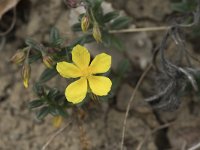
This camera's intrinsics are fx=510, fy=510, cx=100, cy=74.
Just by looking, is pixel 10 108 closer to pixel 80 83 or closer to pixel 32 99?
pixel 32 99

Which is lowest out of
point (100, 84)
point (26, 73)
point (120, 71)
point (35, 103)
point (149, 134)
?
point (149, 134)

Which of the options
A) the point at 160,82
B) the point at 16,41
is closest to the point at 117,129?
the point at 160,82

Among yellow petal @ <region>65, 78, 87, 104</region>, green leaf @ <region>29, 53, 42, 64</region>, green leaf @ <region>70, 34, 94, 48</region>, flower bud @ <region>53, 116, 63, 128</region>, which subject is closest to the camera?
yellow petal @ <region>65, 78, 87, 104</region>

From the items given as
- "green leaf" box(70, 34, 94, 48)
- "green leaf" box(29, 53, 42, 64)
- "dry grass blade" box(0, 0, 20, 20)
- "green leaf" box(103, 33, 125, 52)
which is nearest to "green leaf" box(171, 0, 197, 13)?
→ "green leaf" box(103, 33, 125, 52)

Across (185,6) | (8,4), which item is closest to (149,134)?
(185,6)

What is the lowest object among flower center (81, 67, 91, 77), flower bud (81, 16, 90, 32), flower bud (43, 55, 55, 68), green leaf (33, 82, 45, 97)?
green leaf (33, 82, 45, 97)

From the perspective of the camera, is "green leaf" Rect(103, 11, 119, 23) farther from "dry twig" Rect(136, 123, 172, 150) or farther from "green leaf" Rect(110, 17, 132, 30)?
"dry twig" Rect(136, 123, 172, 150)

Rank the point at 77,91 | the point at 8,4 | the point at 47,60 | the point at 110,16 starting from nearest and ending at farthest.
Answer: the point at 77,91 → the point at 47,60 → the point at 110,16 → the point at 8,4

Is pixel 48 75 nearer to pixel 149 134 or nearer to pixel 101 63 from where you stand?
pixel 101 63
